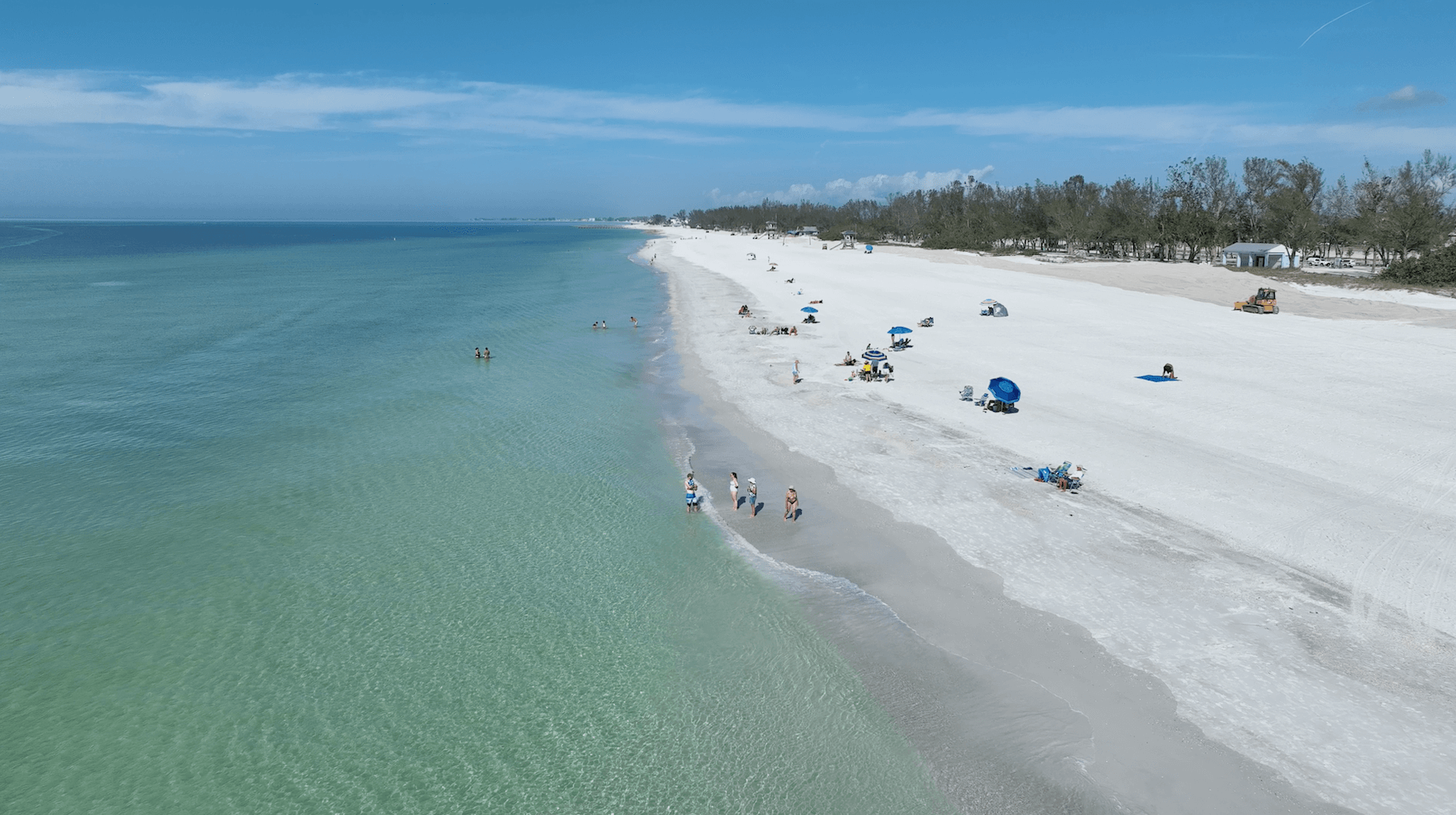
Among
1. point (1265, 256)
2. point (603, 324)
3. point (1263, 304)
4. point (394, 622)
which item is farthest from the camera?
point (1265, 256)

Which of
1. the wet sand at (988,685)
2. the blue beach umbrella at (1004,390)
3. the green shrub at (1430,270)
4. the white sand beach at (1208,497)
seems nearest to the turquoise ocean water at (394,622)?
the wet sand at (988,685)

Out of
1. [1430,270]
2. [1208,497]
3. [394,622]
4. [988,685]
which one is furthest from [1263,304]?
[394,622]

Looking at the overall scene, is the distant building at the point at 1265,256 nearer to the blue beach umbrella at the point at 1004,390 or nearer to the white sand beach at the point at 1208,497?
the white sand beach at the point at 1208,497

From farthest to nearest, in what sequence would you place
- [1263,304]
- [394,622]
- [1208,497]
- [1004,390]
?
[1263,304]
[1004,390]
[1208,497]
[394,622]

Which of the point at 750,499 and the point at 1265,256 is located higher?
the point at 1265,256

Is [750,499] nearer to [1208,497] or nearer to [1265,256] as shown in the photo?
[1208,497]

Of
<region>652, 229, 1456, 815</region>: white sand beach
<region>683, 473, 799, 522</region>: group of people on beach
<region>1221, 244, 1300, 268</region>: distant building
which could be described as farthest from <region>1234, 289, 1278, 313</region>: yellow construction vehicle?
<region>683, 473, 799, 522</region>: group of people on beach

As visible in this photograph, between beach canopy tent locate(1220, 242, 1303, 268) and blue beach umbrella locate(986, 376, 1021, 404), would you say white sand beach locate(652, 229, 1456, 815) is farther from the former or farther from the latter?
beach canopy tent locate(1220, 242, 1303, 268)
